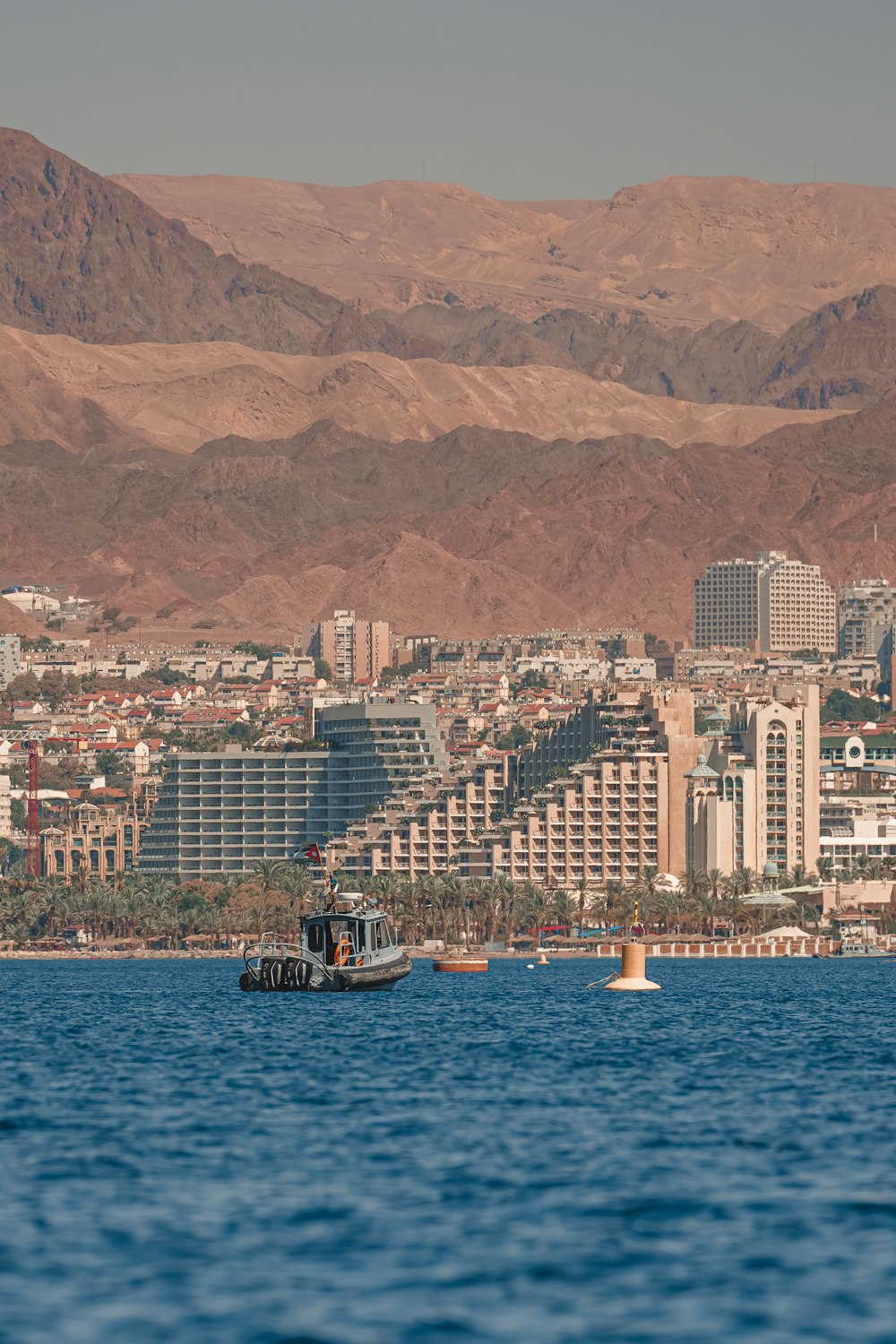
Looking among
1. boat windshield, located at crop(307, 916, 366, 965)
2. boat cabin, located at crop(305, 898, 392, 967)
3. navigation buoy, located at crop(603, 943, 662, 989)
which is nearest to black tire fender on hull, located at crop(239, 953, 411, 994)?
boat cabin, located at crop(305, 898, 392, 967)

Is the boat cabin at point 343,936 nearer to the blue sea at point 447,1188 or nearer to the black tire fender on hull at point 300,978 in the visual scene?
the black tire fender on hull at point 300,978

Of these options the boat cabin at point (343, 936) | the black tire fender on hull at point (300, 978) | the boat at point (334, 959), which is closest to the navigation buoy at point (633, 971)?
the boat at point (334, 959)

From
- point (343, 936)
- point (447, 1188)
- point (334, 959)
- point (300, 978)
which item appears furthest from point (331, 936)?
point (447, 1188)

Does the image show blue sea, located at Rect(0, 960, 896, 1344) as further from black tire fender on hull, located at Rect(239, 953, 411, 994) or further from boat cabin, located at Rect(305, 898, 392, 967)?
boat cabin, located at Rect(305, 898, 392, 967)

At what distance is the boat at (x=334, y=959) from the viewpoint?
137000mm

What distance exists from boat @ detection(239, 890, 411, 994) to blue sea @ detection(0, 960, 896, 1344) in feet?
107

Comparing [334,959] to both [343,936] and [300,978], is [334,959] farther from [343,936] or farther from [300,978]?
[300,978]

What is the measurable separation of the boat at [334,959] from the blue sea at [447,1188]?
32.6 m

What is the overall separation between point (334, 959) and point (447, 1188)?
83588 mm

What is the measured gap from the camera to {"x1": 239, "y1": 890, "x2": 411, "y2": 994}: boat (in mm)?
137000

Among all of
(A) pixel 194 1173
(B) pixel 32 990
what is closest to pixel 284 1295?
(A) pixel 194 1173

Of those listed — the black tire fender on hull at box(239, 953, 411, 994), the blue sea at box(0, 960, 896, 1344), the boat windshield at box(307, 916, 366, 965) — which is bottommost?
the blue sea at box(0, 960, 896, 1344)

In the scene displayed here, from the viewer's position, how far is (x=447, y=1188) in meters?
56.1

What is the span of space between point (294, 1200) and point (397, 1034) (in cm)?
5141
